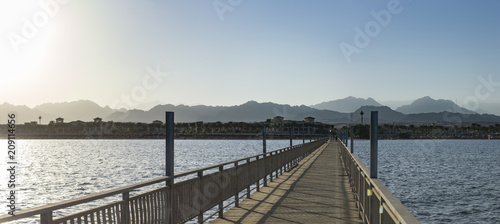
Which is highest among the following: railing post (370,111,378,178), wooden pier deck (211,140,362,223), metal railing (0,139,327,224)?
railing post (370,111,378,178)

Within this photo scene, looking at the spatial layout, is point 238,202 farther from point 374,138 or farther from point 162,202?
point 162,202

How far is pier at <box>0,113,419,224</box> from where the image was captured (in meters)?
5.75

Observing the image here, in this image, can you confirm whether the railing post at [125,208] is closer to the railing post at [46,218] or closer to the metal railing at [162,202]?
the metal railing at [162,202]

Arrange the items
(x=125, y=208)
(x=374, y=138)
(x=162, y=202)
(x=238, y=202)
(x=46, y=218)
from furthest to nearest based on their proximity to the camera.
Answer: (x=238, y=202) < (x=374, y=138) < (x=162, y=202) < (x=125, y=208) < (x=46, y=218)

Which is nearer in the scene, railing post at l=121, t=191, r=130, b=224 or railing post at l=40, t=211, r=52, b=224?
railing post at l=40, t=211, r=52, b=224

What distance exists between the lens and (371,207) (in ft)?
27.2

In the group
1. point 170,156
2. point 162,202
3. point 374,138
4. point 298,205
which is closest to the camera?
point 162,202

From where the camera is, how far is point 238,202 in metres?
14.1

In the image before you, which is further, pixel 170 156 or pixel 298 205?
pixel 298 205

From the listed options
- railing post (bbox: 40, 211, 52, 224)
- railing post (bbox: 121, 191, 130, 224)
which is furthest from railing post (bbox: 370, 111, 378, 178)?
railing post (bbox: 40, 211, 52, 224)

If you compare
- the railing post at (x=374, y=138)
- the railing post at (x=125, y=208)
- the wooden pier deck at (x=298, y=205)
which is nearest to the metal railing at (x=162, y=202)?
the railing post at (x=125, y=208)

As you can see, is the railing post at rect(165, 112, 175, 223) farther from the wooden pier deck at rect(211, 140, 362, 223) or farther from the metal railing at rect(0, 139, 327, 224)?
the wooden pier deck at rect(211, 140, 362, 223)

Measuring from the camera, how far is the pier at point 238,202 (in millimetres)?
5754

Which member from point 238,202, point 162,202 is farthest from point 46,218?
point 238,202
